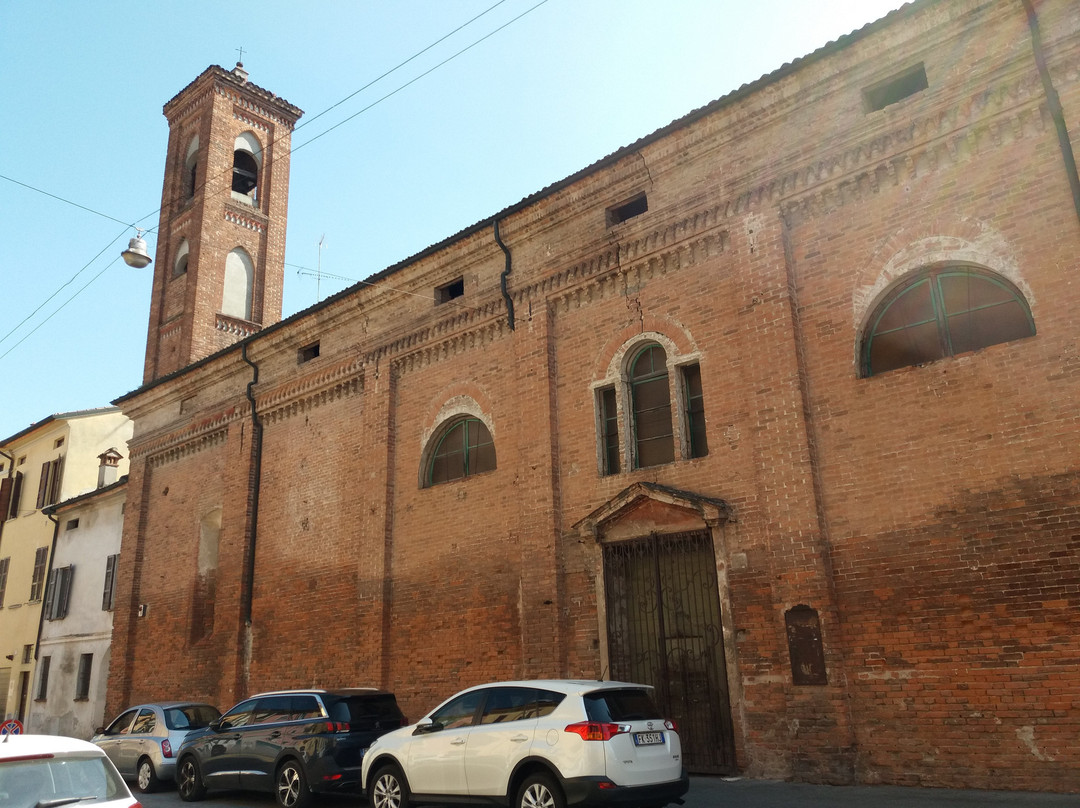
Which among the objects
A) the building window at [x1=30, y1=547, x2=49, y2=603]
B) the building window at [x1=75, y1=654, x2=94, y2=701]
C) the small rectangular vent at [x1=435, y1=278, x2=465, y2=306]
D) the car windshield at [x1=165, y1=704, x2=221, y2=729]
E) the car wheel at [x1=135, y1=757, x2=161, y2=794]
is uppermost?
the small rectangular vent at [x1=435, y1=278, x2=465, y2=306]

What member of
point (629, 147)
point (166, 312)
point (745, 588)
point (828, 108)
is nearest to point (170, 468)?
point (166, 312)

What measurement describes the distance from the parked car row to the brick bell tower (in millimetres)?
14989

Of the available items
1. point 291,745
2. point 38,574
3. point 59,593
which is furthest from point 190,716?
point 38,574

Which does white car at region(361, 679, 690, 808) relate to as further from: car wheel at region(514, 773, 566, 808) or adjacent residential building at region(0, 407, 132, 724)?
adjacent residential building at region(0, 407, 132, 724)

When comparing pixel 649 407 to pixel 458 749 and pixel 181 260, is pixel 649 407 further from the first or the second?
pixel 181 260

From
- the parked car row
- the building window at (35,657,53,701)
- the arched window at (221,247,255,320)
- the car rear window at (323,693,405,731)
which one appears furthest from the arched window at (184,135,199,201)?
the car rear window at (323,693,405,731)

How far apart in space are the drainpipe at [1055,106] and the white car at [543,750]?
682 centimetres

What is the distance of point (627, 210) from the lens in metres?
12.8

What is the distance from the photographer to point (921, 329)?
9.71m

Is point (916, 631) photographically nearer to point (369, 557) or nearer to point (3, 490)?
point (369, 557)

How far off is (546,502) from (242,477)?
28.2 feet

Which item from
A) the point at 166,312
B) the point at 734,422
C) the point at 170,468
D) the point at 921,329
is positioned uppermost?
the point at 166,312

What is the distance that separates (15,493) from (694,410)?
27.1 meters

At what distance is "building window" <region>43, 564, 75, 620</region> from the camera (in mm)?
23719
